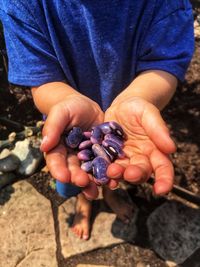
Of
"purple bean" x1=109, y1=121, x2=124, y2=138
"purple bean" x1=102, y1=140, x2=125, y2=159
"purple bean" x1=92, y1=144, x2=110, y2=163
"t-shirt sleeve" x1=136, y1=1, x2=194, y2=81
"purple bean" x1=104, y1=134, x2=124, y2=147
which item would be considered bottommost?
"purple bean" x1=92, y1=144, x2=110, y2=163

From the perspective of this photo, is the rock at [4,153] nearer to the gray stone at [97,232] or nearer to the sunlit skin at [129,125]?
the gray stone at [97,232]

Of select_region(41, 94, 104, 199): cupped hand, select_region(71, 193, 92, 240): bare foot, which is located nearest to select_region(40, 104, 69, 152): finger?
select_region(41, 94, 104, 199): cupped hand

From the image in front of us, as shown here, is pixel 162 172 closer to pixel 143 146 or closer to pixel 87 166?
pixel 143 146

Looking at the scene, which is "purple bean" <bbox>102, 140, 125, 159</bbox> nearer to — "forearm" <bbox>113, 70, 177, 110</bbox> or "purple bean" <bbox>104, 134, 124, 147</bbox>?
"purple bean" <bbox>104, 134, 124, 147</bbox>

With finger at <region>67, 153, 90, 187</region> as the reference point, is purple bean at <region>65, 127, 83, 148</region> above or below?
above

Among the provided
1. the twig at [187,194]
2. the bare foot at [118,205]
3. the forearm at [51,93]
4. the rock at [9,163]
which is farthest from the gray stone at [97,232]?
the forearm at [51,93]

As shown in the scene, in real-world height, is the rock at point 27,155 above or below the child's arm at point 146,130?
below

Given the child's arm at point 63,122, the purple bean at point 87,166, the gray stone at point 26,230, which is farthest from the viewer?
the gray stone at point 26,230

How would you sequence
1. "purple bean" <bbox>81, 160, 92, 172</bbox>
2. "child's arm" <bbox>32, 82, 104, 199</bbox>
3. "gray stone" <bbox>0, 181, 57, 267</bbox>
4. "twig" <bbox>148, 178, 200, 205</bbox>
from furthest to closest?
"twig" <bbox>148, 178, 200, 205</bbox>
"gray stone" <bbox>0, 181, 57, 267</bbox>
"purple bean" <bbox>81, 160, 92, 172</bbox>
"child's arm" <bbox>32, 82, 104, 199</bbox>
